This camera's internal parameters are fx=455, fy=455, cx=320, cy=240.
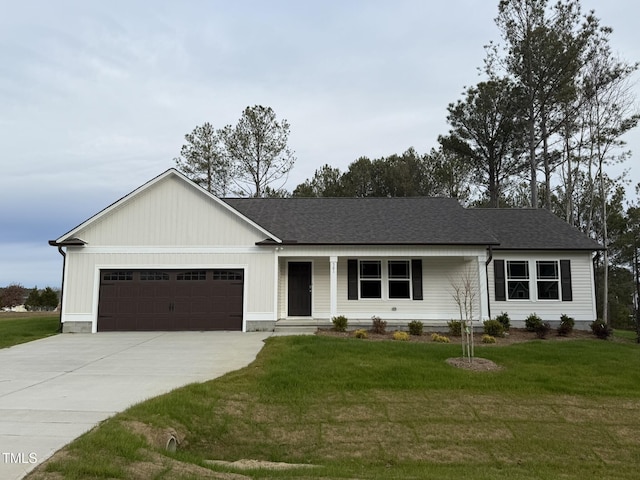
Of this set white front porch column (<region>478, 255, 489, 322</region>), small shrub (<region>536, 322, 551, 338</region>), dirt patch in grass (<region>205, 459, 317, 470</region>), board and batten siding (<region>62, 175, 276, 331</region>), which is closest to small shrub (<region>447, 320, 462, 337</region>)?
white front porch column (<region>478, 255, 489, 322</region>)

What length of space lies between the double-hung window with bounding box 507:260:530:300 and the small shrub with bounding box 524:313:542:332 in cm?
117

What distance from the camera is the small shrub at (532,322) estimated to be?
14820 mm

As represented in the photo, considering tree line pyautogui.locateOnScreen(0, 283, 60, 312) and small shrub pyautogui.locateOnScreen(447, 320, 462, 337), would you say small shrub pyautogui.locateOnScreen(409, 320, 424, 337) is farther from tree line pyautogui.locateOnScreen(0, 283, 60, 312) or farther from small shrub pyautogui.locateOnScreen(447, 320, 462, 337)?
tree line pyautogui.locateOnScreen(0, 283, 60, 312)

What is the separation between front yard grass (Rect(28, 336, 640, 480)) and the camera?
525 cm

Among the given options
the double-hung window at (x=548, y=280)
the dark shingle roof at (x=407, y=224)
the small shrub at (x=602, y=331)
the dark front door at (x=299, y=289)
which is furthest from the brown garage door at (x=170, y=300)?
Answer: the small shrub at (x=602, y=331)

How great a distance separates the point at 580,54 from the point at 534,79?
90.5 inches

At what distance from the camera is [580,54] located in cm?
2308

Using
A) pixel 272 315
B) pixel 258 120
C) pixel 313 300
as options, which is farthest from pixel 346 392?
pixel 258 120

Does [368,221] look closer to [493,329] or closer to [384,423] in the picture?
[493,329]

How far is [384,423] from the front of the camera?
23.5 feet

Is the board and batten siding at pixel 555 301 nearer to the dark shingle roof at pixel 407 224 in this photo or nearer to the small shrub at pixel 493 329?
the dark shingle roof at pixel 407 224

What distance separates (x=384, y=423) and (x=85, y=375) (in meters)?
6.09

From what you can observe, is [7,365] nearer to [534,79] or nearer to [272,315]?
[272,315]

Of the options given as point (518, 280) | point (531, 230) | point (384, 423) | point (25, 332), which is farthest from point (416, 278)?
point (25, 332)
